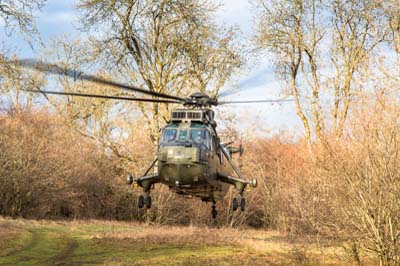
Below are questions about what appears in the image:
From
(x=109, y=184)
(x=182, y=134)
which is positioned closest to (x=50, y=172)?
(x=109, y=184)

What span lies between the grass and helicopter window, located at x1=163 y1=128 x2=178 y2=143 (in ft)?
23.6

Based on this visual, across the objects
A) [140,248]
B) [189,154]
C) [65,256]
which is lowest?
[140,248]

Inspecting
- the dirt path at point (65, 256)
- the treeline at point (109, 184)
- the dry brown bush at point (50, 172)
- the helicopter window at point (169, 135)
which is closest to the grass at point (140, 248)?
the dirt path at point (65, 256)

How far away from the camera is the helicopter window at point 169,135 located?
1339 centimetres

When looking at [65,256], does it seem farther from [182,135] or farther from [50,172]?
[50,172]

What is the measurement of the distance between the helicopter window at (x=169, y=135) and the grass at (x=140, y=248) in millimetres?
7192

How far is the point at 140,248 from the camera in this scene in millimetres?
23719

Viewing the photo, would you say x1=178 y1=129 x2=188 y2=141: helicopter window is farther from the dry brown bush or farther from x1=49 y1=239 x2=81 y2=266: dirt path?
the dry brown bush

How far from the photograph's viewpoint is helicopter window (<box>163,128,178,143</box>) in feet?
43.9

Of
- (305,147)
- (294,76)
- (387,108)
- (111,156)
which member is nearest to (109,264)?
(387,108)

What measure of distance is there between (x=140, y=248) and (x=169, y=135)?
38.4 feet

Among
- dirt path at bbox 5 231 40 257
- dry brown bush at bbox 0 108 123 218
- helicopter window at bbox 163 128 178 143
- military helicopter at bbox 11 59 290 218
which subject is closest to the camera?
military helicopter at bbox 11 59 290 218

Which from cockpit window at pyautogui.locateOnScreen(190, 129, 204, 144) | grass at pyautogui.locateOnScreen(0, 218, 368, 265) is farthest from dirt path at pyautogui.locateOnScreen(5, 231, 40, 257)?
cockpit window at pyautogui.locateOnScreen(190, 129, 204, 144)

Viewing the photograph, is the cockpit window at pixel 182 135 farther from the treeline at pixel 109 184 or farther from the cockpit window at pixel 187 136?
the treeline at pixel 109 184
